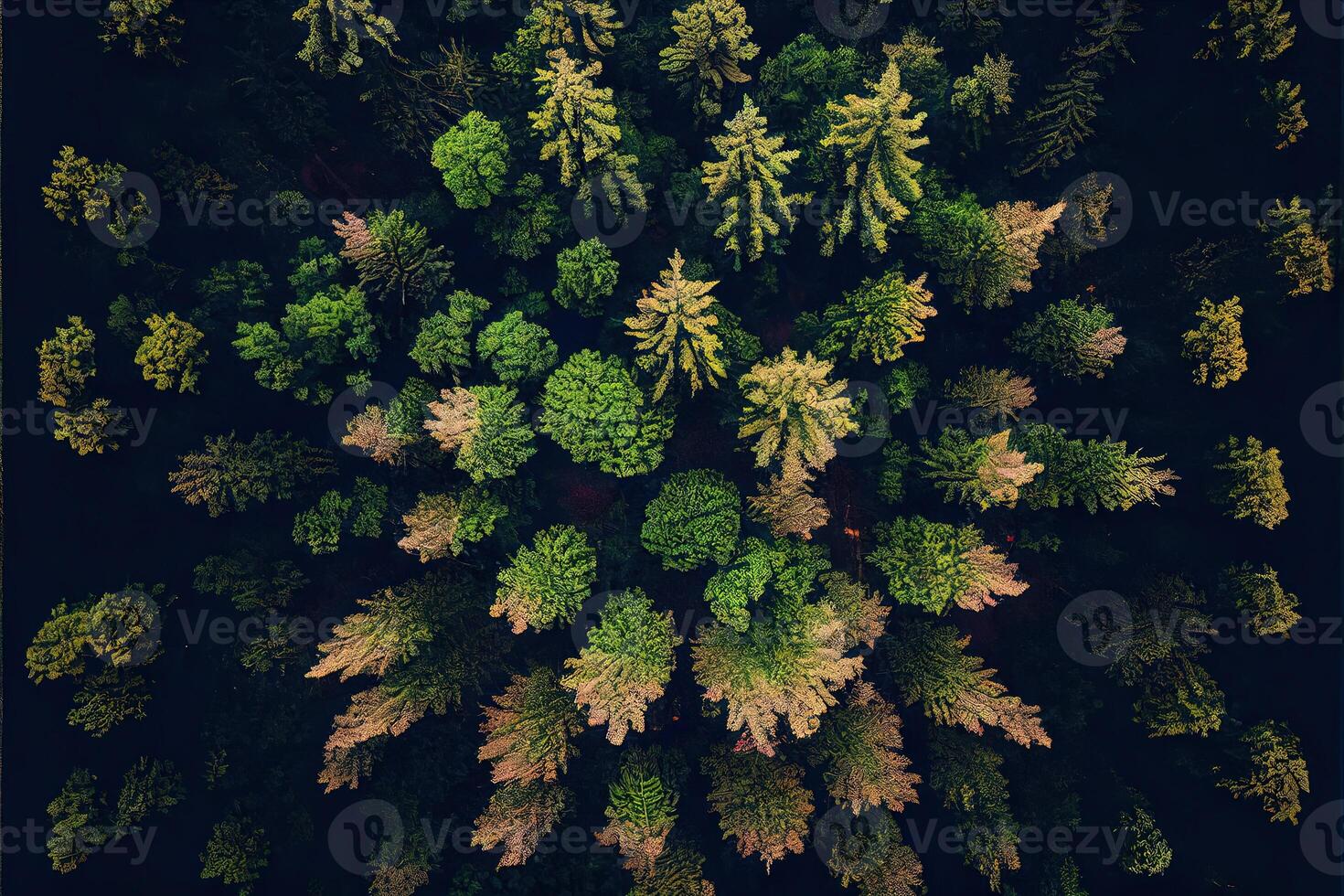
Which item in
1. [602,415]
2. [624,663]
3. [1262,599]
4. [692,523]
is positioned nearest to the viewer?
[602,415]

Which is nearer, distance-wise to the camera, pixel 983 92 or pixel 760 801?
pixel 983 92

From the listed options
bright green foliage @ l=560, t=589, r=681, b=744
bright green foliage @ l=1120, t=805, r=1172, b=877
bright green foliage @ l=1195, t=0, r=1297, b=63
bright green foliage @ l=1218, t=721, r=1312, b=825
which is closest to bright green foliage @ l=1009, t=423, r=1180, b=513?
bright green foliage @ l=1218, t=721, r=1312, b=825

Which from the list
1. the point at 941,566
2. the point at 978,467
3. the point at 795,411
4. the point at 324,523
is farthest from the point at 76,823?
the point at 978,467

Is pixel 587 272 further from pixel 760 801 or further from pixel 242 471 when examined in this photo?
pixel 760 801

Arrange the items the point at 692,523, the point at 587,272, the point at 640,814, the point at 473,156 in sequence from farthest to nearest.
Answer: the point at 640,814
the point at 587,272
the point at 692,523
the point at 473,156

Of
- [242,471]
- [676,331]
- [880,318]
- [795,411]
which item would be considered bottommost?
[242,471]

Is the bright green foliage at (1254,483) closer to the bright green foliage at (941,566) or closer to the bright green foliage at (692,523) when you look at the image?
the bright green foliage at (941,566)
